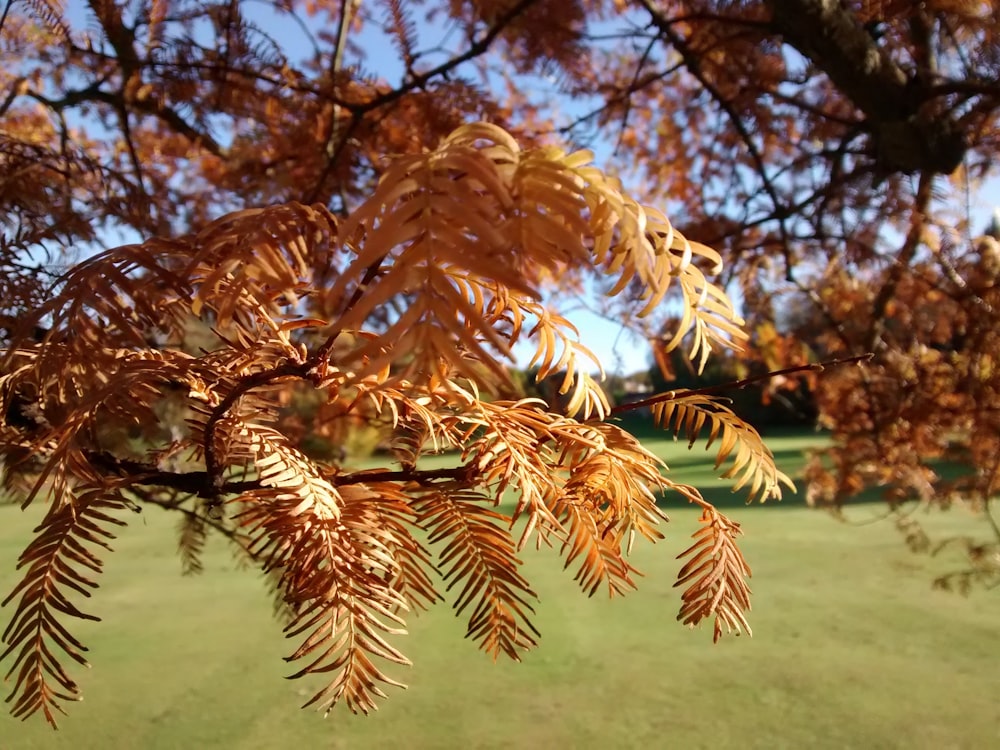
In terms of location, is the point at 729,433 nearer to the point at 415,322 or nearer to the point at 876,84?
the point at 415,322

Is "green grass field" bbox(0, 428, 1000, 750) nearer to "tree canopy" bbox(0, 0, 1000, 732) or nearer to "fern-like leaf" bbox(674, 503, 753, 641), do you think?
"tree canopy" bbox(0, 0, 1000, 732)

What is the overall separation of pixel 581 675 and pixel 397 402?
953 mm

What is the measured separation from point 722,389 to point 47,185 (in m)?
0.59

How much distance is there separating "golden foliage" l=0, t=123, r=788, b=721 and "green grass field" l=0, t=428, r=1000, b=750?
75 cm

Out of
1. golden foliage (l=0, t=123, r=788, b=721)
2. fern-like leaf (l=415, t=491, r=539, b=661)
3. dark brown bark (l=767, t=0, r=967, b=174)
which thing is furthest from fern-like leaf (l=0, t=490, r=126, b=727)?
dark brown bark (l=767, t=0, r=967, b=174)

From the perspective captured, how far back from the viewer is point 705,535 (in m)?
0.27

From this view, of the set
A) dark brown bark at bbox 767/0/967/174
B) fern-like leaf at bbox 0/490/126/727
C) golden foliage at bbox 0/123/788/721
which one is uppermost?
dark brown bark at bbox 767/0/967/174

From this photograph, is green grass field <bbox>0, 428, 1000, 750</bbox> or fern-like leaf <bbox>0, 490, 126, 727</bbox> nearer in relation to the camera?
fern-like leaf <bbox>0, 490, 126, 727</bbox>

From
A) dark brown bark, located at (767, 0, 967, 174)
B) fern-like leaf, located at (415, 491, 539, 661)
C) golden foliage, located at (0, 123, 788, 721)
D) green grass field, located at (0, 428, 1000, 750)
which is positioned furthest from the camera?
green grass field, located at (0, 428, 1000, 750)

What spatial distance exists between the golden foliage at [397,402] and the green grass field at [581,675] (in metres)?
0.75

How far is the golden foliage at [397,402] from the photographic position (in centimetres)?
14

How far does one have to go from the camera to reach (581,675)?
1.07m

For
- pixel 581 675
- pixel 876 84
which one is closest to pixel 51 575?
pixel 876 84

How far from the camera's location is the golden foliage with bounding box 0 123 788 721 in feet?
0.46
